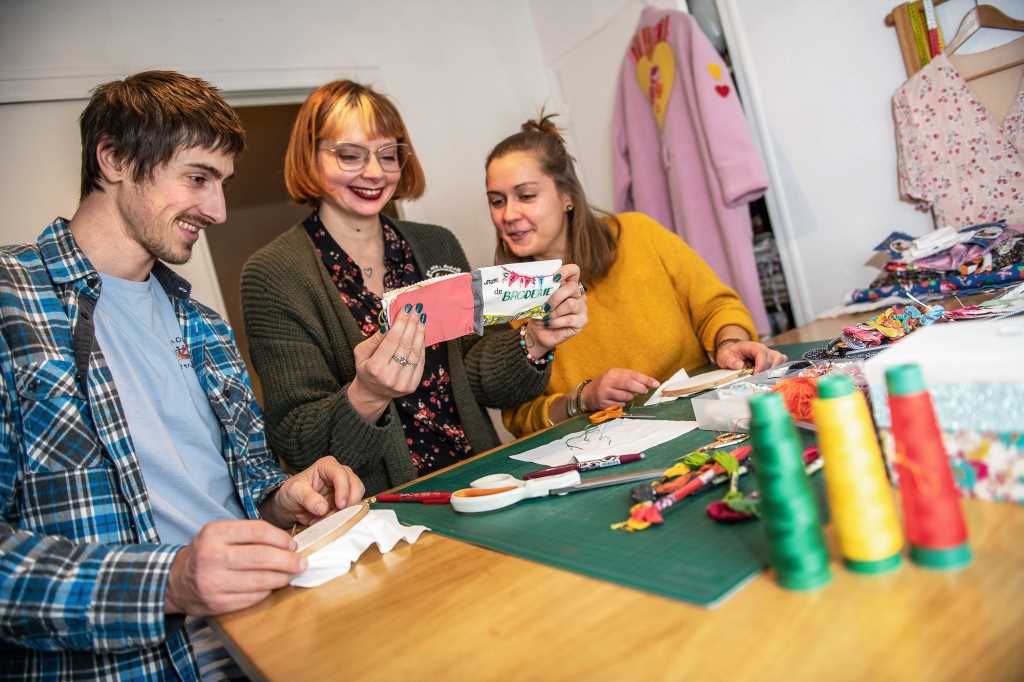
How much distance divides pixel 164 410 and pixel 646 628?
99cm

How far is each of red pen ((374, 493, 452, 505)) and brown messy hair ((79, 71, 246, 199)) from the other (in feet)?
2.30

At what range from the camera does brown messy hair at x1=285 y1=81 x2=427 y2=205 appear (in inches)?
63.8

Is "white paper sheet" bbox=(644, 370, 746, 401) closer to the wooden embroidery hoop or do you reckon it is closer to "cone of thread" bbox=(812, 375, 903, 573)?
the wooden embroidery hoop

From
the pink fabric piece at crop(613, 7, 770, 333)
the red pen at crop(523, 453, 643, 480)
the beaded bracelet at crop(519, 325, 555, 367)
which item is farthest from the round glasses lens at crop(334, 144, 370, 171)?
the pink fabric piece at crop(613, 7, 770, 333)

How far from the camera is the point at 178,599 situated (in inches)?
33.4

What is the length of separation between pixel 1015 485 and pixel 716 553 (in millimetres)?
257

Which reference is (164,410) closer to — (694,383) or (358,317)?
(358,317)

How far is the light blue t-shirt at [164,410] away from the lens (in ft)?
3.83

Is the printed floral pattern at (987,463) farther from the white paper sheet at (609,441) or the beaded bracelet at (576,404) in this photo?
the beaded bracelet at (576,404)

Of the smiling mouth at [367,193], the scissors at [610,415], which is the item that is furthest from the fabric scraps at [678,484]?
the smiling mouth at [367,193]

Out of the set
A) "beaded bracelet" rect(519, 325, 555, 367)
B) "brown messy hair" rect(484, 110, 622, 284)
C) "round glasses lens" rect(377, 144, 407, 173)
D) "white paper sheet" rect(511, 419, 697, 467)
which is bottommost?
"white paper sheet" rect(511, 419, 697, 467)

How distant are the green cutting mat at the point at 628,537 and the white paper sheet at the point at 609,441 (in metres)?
0.04

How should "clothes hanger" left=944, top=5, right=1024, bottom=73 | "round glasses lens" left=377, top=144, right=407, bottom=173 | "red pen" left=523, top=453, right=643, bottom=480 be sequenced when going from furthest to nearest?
"clothes hanger" left=944, top=5, right=1024, bottom=73 → "round glasses lens" left=377, top=144, right=407, bottom=173 → "red pen" left=523, top=453, right=643, bottom=480

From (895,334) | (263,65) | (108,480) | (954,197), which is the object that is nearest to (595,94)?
(263,65)
